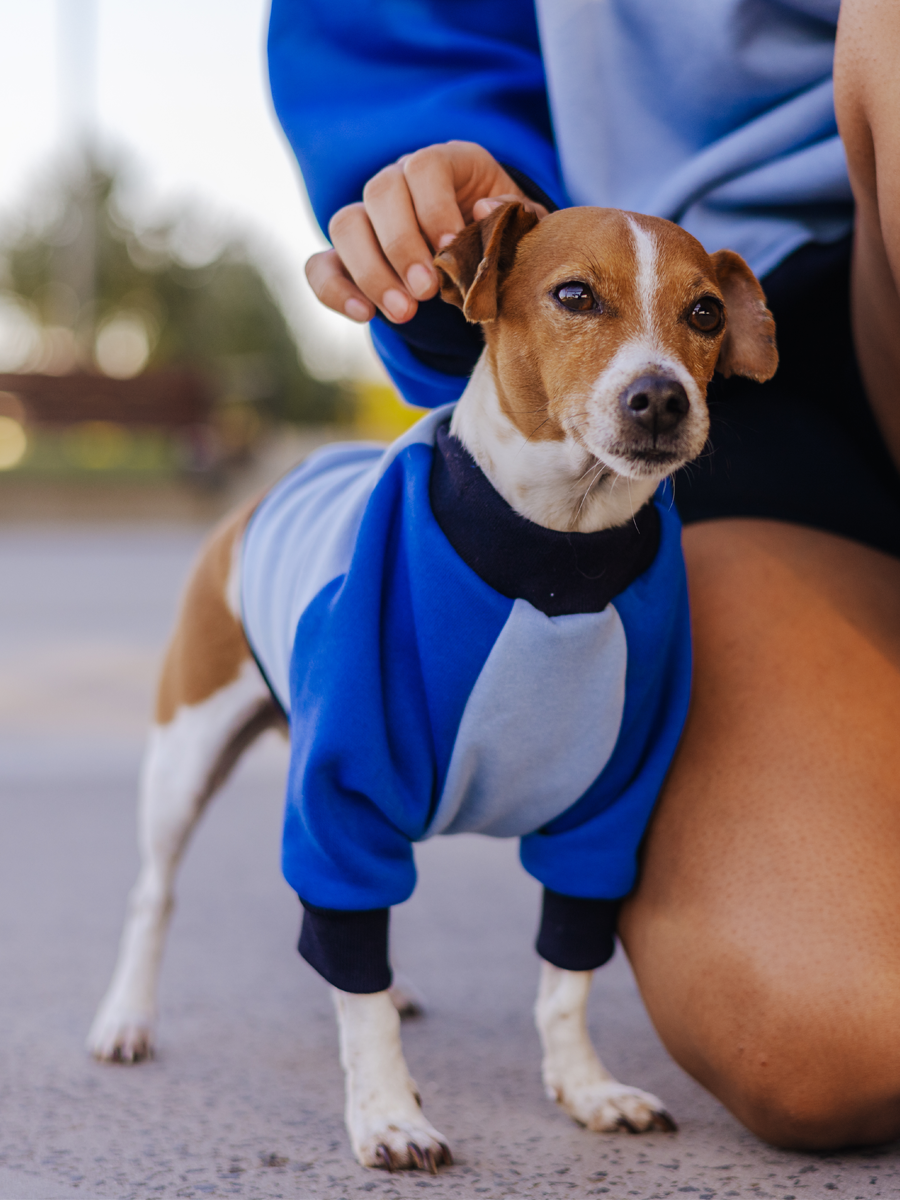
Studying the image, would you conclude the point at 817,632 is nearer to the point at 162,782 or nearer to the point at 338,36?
the point at 162,782

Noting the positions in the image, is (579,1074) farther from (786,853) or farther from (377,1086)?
(786,853)

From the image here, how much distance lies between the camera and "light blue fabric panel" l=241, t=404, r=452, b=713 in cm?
171

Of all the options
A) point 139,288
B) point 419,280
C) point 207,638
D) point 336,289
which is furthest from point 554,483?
point 139,288

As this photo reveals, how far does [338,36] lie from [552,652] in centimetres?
122

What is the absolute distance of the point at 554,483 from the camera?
161cm

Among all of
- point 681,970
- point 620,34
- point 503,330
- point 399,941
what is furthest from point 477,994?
point 620,34

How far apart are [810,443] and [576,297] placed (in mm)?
699

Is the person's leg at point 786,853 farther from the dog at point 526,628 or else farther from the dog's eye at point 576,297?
the dog's eye at point 576,297

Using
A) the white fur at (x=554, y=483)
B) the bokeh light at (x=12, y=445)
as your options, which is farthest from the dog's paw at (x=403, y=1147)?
the bokeh light at (x=12, y=445)

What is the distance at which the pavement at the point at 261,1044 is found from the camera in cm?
147

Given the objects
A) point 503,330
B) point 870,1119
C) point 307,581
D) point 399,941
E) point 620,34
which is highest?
point 620,34

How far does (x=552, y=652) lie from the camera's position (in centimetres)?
154

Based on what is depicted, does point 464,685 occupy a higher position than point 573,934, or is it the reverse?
point 464,685

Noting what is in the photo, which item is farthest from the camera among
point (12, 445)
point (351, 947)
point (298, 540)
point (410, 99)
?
point (12, 445)
